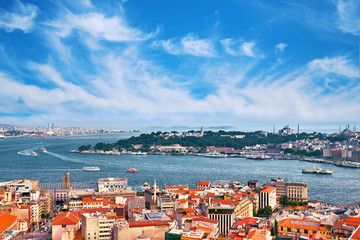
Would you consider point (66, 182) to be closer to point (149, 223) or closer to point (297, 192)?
point (149, 223)

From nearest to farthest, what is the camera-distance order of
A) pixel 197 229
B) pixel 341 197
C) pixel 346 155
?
pixel 197 229
pixel 341 197
pixel 346 155

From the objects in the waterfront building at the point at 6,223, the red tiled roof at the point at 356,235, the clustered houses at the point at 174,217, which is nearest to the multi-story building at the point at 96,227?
the clustered houses at the point at 174,217

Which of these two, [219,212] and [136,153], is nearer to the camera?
[219,212]

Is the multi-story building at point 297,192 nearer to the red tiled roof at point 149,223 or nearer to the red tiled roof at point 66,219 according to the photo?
the red tiled roof at point 149,223

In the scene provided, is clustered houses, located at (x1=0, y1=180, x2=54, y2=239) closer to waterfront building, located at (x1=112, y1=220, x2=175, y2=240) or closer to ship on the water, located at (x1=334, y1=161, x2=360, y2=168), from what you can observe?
waterfront building, located at (x1=112, y1=220, x2=175, y2=240)

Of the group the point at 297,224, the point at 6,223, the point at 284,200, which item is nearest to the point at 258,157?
the point at 284,200

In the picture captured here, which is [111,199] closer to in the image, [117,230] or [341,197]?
[117,230]

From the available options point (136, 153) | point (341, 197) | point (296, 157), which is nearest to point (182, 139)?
point (136, 153)
